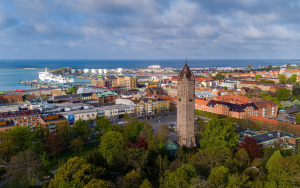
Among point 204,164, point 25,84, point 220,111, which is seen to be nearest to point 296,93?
Answer: point 220,111

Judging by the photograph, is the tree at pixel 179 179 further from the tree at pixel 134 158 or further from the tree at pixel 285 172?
the tree at pixel 285 172

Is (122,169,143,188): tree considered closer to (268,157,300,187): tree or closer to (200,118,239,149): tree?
(268,157,300,187): tree

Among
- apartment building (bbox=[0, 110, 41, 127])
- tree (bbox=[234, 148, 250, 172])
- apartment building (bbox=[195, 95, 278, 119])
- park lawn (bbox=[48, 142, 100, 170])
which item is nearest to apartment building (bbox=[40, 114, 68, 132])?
apartment building (bbox=[0, 110, 41, 127])

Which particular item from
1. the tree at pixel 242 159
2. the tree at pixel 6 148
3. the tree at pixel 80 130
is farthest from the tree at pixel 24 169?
the tree at pixel 242 159

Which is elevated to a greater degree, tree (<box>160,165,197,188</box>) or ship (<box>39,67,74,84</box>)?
ship (<box>39,67,74,84</box>)

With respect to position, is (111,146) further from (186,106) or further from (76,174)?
(186,106)

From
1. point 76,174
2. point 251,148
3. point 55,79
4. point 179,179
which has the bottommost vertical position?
point 251,148

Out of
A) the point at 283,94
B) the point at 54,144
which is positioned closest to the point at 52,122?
the point at 54,144
